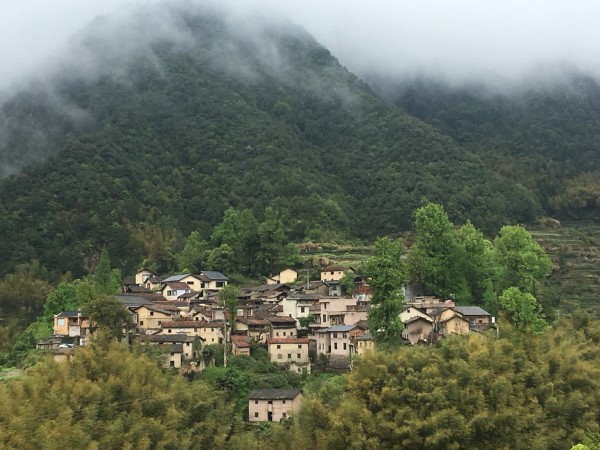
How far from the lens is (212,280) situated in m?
47.2

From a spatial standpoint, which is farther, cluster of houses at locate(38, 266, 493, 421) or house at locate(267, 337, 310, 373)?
house at locate(267, 337, 310, 373)

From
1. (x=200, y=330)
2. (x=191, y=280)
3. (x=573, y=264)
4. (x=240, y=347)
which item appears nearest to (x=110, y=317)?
(x=200, y=330)

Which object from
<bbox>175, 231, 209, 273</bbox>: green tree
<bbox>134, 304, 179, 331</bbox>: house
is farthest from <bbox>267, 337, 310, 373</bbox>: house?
<bbox>175, 231, 209, 273</bbox>: green tree

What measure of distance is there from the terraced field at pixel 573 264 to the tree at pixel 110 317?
74.9 feet

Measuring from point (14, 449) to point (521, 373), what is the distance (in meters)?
15.3

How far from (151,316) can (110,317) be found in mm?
5040

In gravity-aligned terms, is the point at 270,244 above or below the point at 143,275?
above

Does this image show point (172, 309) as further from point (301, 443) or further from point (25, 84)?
point (25, 84)

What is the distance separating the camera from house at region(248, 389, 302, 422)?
100 ft

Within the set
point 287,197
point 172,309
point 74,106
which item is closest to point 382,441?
point 172,309

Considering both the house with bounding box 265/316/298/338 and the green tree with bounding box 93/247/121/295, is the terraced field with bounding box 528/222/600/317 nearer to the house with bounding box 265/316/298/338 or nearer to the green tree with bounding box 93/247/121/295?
the house with bounding box 265/316/298/338

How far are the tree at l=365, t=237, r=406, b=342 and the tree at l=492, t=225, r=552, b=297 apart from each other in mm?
7498

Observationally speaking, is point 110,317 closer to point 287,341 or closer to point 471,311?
point 287,341

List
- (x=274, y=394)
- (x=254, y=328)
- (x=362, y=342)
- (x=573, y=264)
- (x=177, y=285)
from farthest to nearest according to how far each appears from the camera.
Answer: (x=573, y=264), (x=177, y=285), (x=254, y=328), (x=362, y=342), (x=274, y=394)
